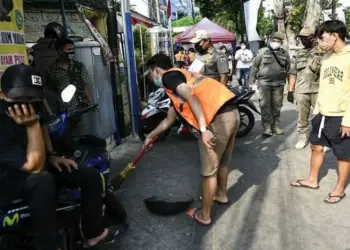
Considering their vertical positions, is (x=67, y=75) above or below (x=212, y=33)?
below

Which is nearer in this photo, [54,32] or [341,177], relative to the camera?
[341,177]

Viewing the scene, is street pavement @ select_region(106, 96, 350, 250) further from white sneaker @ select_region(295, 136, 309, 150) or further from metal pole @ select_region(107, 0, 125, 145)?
metal pole @ select_region(107, 0, 125, 145)

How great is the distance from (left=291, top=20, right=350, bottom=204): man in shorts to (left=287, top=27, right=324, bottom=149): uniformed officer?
1.55 meters

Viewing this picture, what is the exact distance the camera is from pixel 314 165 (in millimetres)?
4156

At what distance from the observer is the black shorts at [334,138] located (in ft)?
12.1

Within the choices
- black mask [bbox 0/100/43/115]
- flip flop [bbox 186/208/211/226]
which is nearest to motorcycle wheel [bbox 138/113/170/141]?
flip flop [bbox 186/208/211/226]

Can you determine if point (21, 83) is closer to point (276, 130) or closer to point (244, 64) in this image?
point (276, 130)

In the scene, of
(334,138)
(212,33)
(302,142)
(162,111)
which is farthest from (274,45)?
(212,33)

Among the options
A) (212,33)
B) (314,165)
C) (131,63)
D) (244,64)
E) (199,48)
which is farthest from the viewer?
(212,33)

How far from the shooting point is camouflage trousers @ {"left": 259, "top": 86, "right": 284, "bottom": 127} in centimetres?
642

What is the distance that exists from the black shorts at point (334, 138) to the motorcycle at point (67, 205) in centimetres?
211

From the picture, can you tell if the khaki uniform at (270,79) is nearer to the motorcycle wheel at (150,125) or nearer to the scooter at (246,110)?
the scooter at (246,110)

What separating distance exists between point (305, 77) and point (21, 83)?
4305mm

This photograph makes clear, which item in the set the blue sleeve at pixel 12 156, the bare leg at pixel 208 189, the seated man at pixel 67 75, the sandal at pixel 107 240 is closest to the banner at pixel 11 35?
the blue sleeve at pixel 12 156
